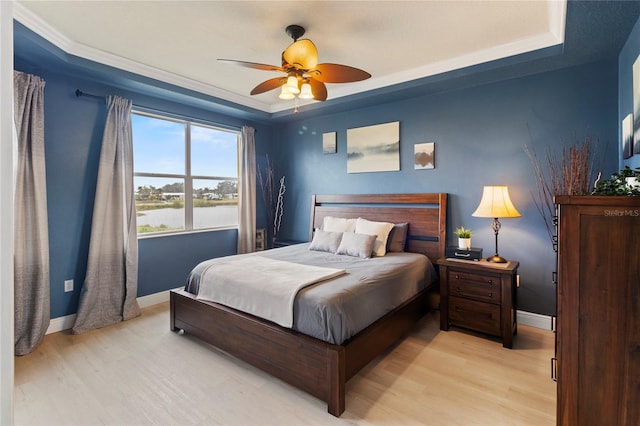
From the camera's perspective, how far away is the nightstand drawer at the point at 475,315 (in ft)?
9.25

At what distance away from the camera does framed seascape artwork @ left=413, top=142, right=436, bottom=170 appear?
3.79 meters

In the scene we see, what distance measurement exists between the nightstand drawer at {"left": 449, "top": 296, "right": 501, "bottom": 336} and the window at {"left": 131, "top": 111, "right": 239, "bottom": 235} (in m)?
3.29

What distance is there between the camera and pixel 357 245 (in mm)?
3424

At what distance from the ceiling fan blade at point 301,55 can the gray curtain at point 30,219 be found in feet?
7.72

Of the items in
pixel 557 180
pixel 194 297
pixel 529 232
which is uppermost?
pixel 557 180

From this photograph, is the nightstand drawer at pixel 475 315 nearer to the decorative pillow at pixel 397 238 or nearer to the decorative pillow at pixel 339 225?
the decorative pillow at pixel 397 238

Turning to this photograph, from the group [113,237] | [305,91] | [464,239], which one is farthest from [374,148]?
[113,237]

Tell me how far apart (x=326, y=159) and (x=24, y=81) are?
11.2 ft

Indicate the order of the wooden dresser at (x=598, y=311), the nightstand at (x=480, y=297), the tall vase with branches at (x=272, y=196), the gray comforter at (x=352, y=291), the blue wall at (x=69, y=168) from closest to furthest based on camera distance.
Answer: the wooden dresser at (x=598, y=311), the gray comforter at (x=352, y=291), the nightstand at (x=480, y=297), the blue wall at (x=69, y=168), the tall vase with branches at (x=272, y=196)

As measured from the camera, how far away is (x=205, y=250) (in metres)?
4.43

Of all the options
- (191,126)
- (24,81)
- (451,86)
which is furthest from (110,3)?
(451,86)

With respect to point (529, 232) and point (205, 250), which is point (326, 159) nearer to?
point (205, 250)

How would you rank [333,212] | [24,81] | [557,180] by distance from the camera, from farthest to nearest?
[333,212] < [557,180] < [24,81]

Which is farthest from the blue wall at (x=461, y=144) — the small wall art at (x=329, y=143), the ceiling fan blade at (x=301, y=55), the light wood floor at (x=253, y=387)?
the ceiling fan blade at (x=301, y=55)
